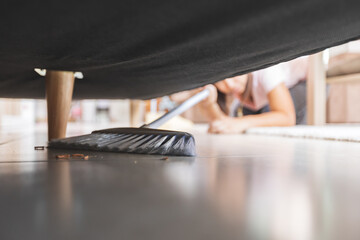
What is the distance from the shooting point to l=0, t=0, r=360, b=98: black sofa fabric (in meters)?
0.36

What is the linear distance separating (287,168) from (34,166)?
1.14 feet

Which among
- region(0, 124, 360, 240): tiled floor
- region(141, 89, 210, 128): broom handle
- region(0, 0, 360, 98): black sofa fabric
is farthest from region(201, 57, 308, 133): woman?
region(0, 124, 360, 240): tiled floor

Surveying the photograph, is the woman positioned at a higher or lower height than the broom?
higher

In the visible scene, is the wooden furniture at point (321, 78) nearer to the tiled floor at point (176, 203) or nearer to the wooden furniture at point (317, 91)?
the wooden furniture at point (317, 91)

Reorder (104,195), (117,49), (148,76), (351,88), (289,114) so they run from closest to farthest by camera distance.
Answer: (104,195), (117,49), (148,76), (289,114), (351,88)

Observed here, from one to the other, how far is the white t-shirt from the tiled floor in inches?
54.5

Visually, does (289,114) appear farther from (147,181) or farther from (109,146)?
(147,181)

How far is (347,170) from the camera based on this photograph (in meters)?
0.39

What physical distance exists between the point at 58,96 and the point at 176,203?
573 mm

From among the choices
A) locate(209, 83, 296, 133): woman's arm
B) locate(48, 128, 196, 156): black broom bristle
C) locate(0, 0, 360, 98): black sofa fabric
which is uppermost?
locate(0, 0, 360, 98): black sofa fabric

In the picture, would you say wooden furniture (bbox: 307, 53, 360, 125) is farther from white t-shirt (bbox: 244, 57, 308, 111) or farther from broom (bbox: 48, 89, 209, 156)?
broom (bbox: 48, 89, 209, 156)

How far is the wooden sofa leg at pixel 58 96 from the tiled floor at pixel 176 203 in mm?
337

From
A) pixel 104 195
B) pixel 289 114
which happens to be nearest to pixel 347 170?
pixel 104 195

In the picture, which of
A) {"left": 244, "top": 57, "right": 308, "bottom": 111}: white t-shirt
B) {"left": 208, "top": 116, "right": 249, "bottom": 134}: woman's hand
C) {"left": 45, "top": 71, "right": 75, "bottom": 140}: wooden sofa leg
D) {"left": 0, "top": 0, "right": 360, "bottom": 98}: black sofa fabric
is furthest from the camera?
{"left": 244, "top": 57, "right": 308, "bottom": 111}: white t-shirt
